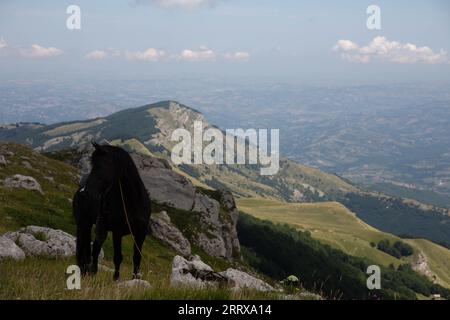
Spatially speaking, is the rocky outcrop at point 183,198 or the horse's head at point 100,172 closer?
the horse's head at point 100,172

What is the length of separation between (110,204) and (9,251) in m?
5.14

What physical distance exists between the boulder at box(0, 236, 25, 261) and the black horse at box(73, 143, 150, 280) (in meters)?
3.28

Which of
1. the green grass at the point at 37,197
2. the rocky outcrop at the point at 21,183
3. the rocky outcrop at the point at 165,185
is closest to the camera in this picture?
the green grass at the point at 37,197

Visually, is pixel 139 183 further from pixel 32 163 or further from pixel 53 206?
pixel 32 163

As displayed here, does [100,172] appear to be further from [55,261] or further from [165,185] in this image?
[165,185]

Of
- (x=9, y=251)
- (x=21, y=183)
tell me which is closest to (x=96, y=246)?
(x=9, y=251)

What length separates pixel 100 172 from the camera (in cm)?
1022

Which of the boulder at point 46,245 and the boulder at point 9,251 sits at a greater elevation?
the boulder at point 9,251

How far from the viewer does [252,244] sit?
16600cm

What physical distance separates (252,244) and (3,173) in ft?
411

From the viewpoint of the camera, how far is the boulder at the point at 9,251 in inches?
551

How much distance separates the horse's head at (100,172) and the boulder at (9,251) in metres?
5.68

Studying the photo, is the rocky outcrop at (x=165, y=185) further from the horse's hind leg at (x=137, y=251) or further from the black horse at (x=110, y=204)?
the black horse at (x=110, y=204)

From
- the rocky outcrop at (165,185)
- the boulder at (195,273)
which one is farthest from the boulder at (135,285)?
the rocky outcrop at (165,185)
